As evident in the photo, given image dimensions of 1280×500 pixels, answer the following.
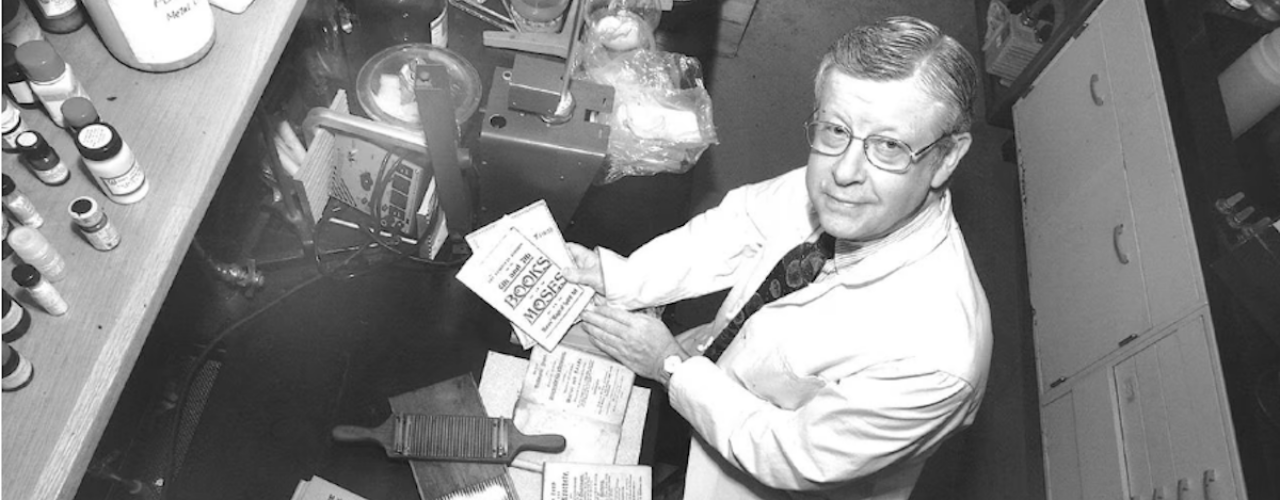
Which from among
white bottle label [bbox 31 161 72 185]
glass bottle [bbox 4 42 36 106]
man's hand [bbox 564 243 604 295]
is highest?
glass bottle [bbox 4 42 36 106]

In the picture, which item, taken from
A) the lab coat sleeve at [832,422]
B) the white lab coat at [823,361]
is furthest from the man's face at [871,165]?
the lab coat sleeve at [832,422]

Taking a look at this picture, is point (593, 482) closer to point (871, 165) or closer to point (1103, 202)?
point (871, 165)

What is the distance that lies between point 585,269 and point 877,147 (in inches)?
23.0

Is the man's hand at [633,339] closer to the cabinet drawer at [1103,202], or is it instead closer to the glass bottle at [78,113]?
the glass bottle at [78,113]

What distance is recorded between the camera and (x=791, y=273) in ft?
5.00

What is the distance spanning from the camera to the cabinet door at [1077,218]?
84.9 inches

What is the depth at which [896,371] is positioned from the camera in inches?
48.4

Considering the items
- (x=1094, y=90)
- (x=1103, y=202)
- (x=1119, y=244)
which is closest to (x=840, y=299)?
(x=1119, y=244)

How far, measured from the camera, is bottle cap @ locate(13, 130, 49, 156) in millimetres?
838

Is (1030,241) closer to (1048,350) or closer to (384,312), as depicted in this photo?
(1048,350)

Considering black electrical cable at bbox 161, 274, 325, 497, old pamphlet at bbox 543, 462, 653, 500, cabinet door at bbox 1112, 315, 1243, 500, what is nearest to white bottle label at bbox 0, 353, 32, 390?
black electrical cable at bbox 161, 274, 325, 497

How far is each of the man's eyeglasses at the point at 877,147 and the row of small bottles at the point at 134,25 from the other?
0.83m

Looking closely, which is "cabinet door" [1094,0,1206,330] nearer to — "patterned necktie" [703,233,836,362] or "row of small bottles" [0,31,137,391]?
"patterned necktie" [703,233,836,362]

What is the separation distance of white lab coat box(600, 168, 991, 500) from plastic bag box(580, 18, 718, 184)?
19cm
